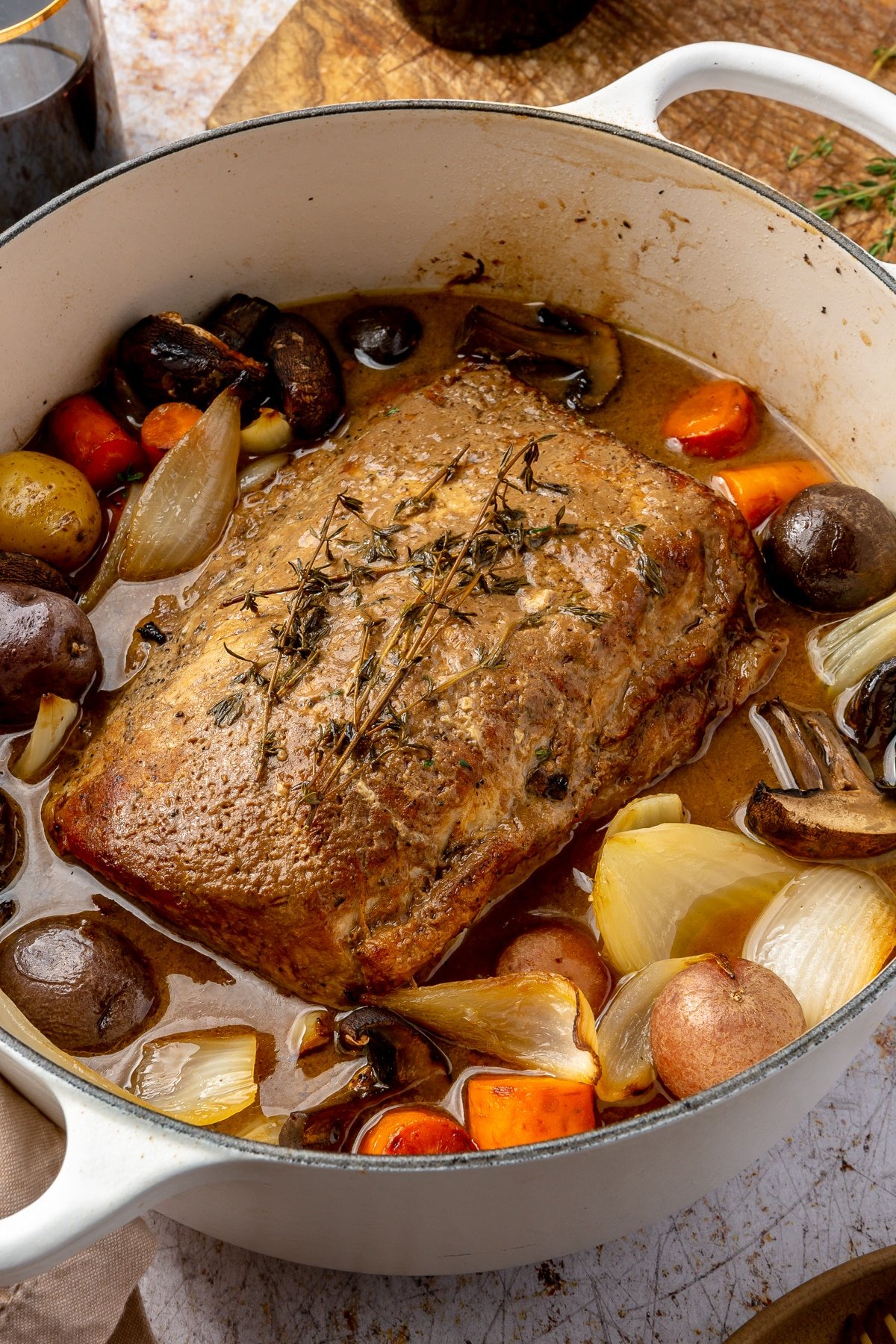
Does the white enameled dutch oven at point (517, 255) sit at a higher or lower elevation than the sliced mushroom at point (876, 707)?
higher

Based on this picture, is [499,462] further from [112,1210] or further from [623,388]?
[112,1210]

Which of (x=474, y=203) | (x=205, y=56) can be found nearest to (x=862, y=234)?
(x=474, y=203)

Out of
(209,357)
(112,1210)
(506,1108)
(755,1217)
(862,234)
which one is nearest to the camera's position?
(112,1210)

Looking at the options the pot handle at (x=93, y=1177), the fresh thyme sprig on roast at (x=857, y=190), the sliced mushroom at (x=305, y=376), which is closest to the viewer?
the pot handle at (x=93, y=1177)

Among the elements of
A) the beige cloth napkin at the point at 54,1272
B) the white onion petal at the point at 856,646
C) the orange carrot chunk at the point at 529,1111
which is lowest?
the beige cloth napkin at the point at 54,1272

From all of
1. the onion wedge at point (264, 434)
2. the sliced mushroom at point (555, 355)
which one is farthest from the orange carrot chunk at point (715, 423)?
the onion wedge at point (264, 434)

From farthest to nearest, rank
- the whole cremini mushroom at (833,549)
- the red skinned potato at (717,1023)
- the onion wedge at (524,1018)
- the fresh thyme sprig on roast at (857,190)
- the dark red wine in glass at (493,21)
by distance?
the dark red wine in glass at (493,21), the fresh thyme sprig on roast at (857,190), the whole cremini mushroom at (833,549), the onion wedge at (524,1018), the red skinned potato at (717,1023)

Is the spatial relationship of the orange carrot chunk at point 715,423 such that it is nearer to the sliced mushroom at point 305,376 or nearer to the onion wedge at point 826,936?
the sliced mushroom at point 305,376
